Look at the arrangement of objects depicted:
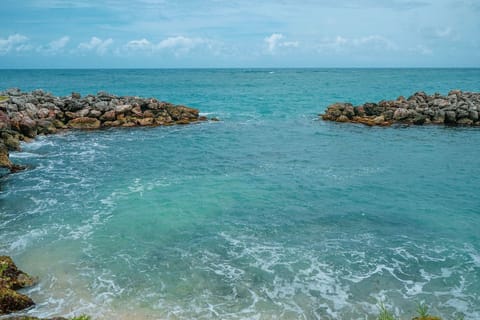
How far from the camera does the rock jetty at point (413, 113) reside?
4166 centimetres

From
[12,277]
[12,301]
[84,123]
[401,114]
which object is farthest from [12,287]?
[401,114]

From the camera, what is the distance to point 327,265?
1362cm

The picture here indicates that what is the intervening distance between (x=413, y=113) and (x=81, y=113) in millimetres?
33914

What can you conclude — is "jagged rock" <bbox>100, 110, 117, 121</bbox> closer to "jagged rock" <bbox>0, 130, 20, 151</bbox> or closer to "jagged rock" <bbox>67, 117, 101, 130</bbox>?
"jagged rock" <bbox>67, 117, 101, 130</bbox>

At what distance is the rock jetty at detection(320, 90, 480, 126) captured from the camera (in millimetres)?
41656

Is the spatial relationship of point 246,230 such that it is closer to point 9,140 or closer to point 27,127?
point 9,140

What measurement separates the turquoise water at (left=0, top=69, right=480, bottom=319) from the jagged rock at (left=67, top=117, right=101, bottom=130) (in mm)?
9619

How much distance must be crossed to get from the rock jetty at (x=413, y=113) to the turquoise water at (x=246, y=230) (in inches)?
468

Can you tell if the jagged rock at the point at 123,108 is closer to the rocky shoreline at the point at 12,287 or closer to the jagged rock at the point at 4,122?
the jagged rock at the point at 4,122

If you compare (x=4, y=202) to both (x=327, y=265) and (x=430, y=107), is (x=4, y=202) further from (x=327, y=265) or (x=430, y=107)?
(x=430, y=107)

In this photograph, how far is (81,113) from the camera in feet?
136

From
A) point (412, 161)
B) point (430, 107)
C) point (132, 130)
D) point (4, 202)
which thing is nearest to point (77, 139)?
point (132, 130)

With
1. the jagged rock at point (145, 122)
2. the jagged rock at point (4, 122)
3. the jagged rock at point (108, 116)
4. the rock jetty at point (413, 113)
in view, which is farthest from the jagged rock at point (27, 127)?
the rock jetty at point (413, 113)

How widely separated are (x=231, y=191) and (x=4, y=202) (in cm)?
1080
